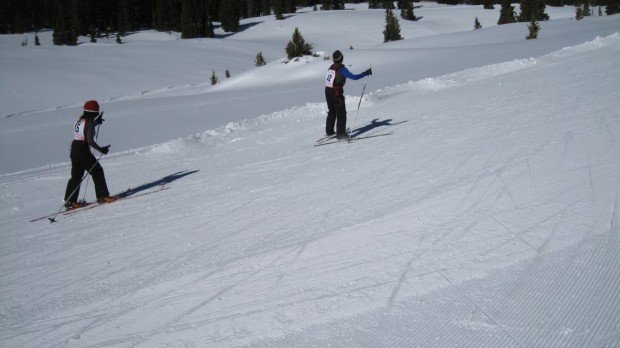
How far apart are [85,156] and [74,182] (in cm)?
52

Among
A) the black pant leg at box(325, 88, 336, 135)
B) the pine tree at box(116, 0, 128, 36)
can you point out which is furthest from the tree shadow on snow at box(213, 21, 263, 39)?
the black pant leg at box(325, 88, 336, 135)

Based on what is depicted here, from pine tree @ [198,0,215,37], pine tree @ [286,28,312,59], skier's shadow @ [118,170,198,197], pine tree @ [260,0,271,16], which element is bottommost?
skier's shadow @ [118,170,198,197]

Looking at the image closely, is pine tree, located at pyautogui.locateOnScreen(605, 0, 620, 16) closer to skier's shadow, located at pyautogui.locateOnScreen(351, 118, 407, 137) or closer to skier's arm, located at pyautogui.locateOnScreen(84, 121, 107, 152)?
skier's shadow, located at pyautogui.locateOnScreen(351, 118, 407, 137)

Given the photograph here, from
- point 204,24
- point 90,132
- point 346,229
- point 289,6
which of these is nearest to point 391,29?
point 204,24

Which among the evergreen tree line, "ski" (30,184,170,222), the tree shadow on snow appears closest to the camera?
"ski" (30,184,170,222)

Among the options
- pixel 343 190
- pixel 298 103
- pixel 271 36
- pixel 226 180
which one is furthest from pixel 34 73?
pixel 271 36

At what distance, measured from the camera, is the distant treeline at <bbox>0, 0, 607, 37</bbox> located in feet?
179

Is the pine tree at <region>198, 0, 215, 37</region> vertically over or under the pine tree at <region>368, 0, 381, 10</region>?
under

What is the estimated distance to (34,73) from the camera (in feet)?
87.2

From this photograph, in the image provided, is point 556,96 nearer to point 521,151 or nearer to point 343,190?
point 521,151

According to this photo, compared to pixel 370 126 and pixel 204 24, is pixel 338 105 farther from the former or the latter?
pixel 204 24

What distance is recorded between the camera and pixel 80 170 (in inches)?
322

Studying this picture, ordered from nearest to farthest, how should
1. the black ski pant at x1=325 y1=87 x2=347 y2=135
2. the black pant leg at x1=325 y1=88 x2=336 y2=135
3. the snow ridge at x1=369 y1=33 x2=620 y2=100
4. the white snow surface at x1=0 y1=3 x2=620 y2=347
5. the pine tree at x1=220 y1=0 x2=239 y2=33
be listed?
the white snow surface at x1=0 y1=3 x2=620 y2=347, the black ski pant at x1=325 y1=87 x2=347 y2=135, the black pant leg at x1=325 y1=88 x2=336 y2=135, the snow ridge at x1=369 y1=33 x2=620 y2=100, the pine tree at x1=220 y1=0 x2=239 y2=33

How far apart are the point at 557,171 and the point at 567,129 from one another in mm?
2285
